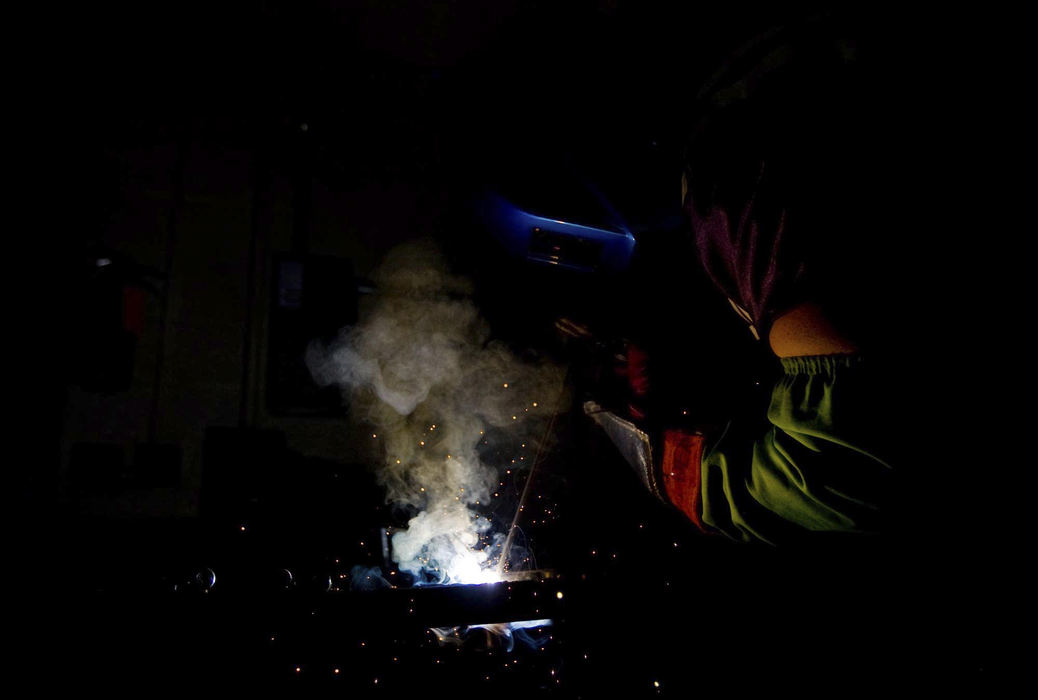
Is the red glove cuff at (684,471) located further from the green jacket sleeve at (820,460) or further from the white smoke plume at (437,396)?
the white smoke plume at (437,396)

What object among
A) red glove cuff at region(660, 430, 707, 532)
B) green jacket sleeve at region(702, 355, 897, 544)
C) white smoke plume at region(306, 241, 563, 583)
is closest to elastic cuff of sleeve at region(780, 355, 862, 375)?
green jacket sleeve at region(702, 355, 897, 544)

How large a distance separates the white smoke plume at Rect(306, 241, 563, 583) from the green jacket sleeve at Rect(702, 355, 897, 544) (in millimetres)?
1734

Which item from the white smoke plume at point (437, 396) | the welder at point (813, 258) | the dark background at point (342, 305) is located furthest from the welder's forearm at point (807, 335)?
the white smoke plume at point (437, 396)

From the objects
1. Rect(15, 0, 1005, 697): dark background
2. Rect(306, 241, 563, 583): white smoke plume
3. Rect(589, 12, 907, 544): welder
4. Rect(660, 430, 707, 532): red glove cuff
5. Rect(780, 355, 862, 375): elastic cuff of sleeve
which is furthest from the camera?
Rect(306, 241, 563, 583): white smoke plume

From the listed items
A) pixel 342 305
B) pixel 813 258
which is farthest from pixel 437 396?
pixel 813 258

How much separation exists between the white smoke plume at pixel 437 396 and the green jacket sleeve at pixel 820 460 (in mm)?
1734

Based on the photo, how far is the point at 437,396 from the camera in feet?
10.7

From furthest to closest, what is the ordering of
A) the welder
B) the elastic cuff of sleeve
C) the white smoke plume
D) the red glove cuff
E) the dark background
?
the white smoke plume → the dark background → the red glove cuff → the elastic cuff of sleeve → the welder

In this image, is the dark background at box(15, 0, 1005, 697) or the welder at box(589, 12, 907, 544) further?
the dark background at box(15, 0, 1005, 697)

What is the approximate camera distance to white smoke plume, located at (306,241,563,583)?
3029 millimetres

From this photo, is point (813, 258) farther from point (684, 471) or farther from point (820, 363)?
point (684, 471)

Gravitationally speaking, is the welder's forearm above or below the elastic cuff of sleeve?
Result: above

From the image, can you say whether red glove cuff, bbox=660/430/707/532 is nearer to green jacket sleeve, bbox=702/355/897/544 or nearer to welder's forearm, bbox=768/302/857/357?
green jacket sleeve, bbox=702/355/897/544

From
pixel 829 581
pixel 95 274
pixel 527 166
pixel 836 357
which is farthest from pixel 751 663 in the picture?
pixel 95 274
